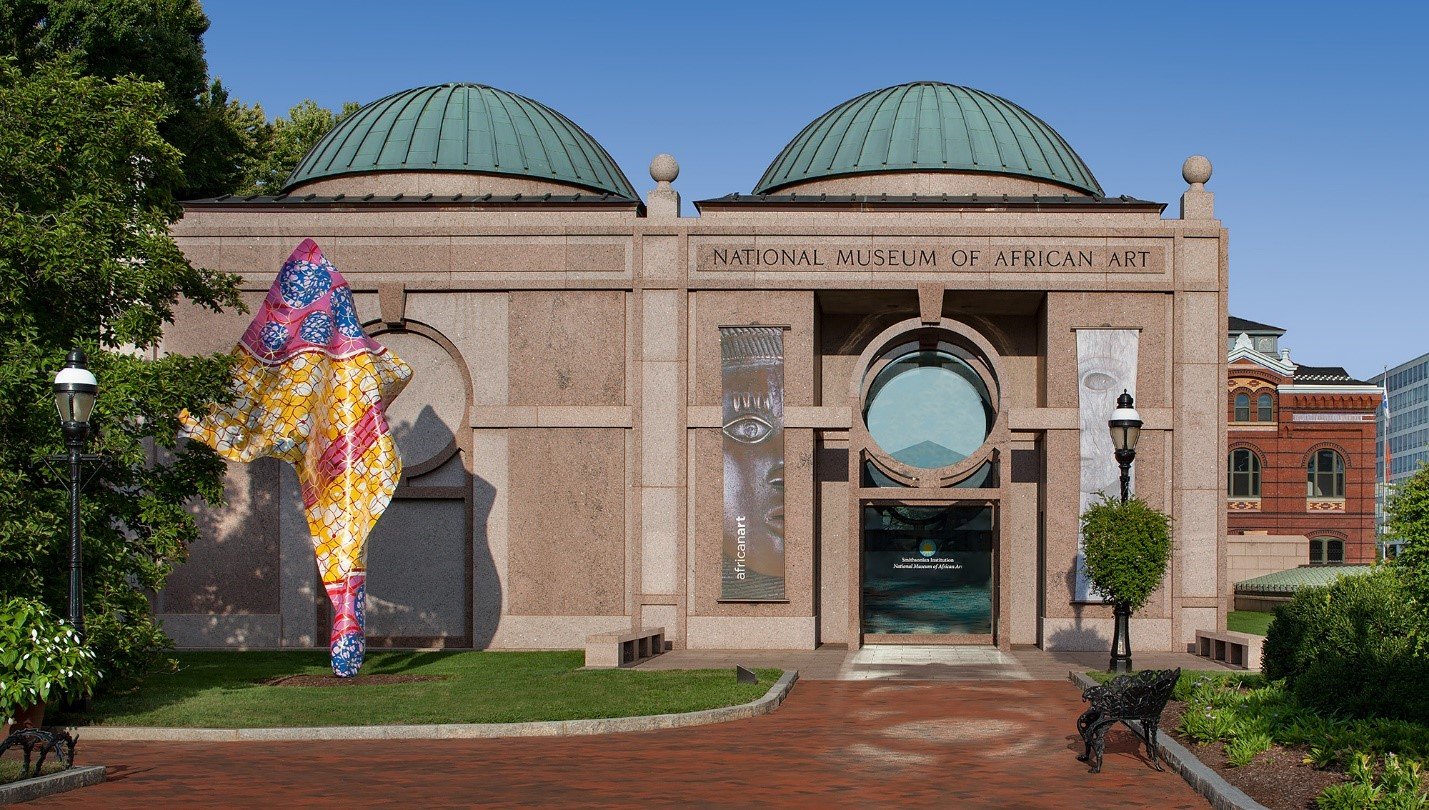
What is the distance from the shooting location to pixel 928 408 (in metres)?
34.1

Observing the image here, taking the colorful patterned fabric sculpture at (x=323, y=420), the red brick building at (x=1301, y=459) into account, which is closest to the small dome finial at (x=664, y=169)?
the colorful patterned fabric sculpture at (x=323, y=420)

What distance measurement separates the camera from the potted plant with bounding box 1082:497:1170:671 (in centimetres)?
2727

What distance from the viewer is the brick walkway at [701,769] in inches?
592

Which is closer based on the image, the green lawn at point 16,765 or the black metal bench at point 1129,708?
the green lawn at point 16,765

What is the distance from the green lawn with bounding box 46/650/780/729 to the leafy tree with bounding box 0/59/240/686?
3.61 ft

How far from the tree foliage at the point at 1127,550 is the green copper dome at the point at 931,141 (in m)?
11.9

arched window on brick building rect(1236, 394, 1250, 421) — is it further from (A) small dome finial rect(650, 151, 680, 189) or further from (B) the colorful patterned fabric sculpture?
(B) the colorful patterned fabric sculpture

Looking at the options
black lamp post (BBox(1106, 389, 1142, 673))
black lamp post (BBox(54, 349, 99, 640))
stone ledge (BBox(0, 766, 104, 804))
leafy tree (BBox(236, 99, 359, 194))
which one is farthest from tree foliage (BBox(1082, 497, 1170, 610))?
leafy tree (BBox(236, 99, 359, 194))

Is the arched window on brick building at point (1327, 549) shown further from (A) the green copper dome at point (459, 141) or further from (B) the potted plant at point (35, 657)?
(B) the potted plant at point (35, 657)

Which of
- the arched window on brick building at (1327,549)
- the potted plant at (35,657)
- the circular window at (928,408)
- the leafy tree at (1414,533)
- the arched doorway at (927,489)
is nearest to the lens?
the leafy tree at (1414,533)

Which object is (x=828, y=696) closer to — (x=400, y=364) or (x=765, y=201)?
(x=400, y=364)

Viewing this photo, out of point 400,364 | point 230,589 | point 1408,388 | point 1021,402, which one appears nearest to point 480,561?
point 230,589

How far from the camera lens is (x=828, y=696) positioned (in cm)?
2380

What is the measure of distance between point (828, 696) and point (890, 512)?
34.0 feet
